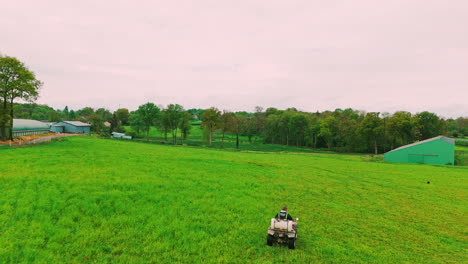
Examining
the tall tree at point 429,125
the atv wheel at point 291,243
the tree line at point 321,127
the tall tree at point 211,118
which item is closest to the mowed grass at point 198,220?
the atv wheel at point 291,243

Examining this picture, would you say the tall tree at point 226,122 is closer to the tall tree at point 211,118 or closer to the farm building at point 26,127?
the tall tree at point 211,118

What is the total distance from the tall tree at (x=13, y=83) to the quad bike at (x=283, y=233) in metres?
48.9

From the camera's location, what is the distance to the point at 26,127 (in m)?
63.1

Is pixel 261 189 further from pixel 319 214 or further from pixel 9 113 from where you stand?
pixel 9 113

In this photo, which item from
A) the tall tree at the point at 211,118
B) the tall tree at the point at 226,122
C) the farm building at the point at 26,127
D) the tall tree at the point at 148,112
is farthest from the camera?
the tall tree at the point at 148,112

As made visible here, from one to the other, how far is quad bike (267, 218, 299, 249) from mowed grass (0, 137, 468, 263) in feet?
1.06

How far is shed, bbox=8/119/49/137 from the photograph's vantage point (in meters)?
58.5

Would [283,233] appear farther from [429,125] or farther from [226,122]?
[429,125]

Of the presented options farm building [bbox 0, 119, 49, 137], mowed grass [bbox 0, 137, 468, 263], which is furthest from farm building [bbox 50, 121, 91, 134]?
mowed grass [bbox 0, 137, 468, 263]

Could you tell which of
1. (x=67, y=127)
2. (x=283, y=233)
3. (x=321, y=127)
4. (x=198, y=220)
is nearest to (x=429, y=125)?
(x=321, y=127)

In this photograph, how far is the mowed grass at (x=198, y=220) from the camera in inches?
317

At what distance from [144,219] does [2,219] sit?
6377mm

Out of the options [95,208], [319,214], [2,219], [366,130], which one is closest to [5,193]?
[2,219]

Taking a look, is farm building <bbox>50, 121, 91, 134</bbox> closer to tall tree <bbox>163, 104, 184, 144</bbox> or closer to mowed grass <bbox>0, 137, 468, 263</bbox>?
tall tree <bbox>163, 104, 184, 144</bbox>
